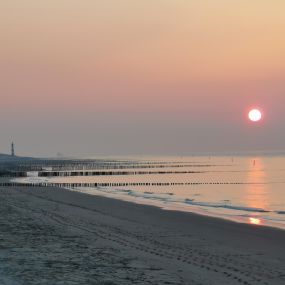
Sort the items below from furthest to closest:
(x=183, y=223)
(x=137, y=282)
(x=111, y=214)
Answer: (x=111, y=214)
(x=183, y=223)
(x=137, y=282)

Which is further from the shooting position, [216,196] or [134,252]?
[216,196]

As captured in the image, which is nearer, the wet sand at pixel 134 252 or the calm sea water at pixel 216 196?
the wet sand at pixel 134 252

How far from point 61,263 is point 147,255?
7.74 ft

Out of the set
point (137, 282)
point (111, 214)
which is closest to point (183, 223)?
point (111, 214)

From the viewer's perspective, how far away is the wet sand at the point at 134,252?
9.02m

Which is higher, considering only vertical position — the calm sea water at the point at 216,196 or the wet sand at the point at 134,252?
the wet sand at the point at 134,252

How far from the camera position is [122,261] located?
34.4 feet

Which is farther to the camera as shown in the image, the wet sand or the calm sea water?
the calm sea water

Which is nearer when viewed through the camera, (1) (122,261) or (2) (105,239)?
(1) (122,261)

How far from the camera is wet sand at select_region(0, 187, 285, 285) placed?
9023 millimetres

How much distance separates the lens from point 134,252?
1184 centimetres

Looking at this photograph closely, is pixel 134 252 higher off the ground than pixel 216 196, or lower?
higher

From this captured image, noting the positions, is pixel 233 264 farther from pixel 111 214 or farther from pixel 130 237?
pixel 111 214

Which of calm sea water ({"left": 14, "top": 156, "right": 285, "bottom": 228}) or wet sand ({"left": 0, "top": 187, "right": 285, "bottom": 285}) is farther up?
wet sand ({"left": 0, "top": 187, "right": 285, "bottom": 285})
